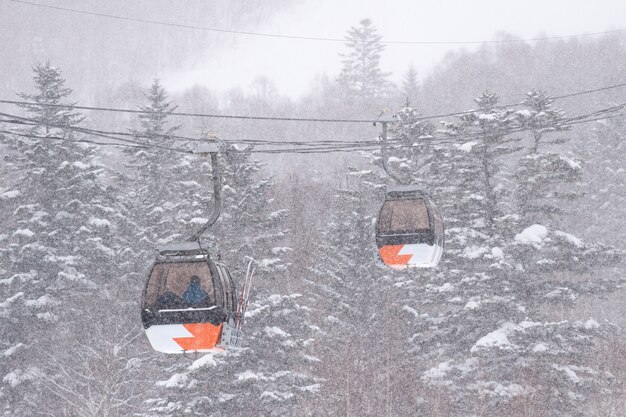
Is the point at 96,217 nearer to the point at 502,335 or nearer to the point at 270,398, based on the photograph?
the point at 270,398

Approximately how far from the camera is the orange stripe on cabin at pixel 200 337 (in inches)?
505

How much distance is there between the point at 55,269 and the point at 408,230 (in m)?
26.9

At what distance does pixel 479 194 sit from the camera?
32562mm

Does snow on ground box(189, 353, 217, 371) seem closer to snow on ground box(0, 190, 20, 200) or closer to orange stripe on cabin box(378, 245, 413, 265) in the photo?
orange stripe on cabin box(378, 245, 413, 265)

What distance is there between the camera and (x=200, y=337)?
12.9 meters

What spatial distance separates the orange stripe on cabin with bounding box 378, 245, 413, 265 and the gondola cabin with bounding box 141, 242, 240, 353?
157 inches

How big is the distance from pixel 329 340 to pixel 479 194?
10.2 meters

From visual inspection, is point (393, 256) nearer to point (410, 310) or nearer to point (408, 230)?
point (408, 230)

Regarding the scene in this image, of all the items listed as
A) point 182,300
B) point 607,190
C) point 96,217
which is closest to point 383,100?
point 607,190

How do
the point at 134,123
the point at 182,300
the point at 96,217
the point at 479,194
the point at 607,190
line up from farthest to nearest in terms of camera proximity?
the point at 134,123
the point at 607,190
the point at 96,217
the point at 479,194
the point at 182,300

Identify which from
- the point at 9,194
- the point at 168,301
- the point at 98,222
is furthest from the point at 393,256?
the point at 9,194

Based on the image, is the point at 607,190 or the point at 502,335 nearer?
the point at 502,335

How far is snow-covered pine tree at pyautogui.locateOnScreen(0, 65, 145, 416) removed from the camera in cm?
3700

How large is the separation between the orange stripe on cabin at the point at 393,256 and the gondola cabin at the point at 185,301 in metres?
4.00
